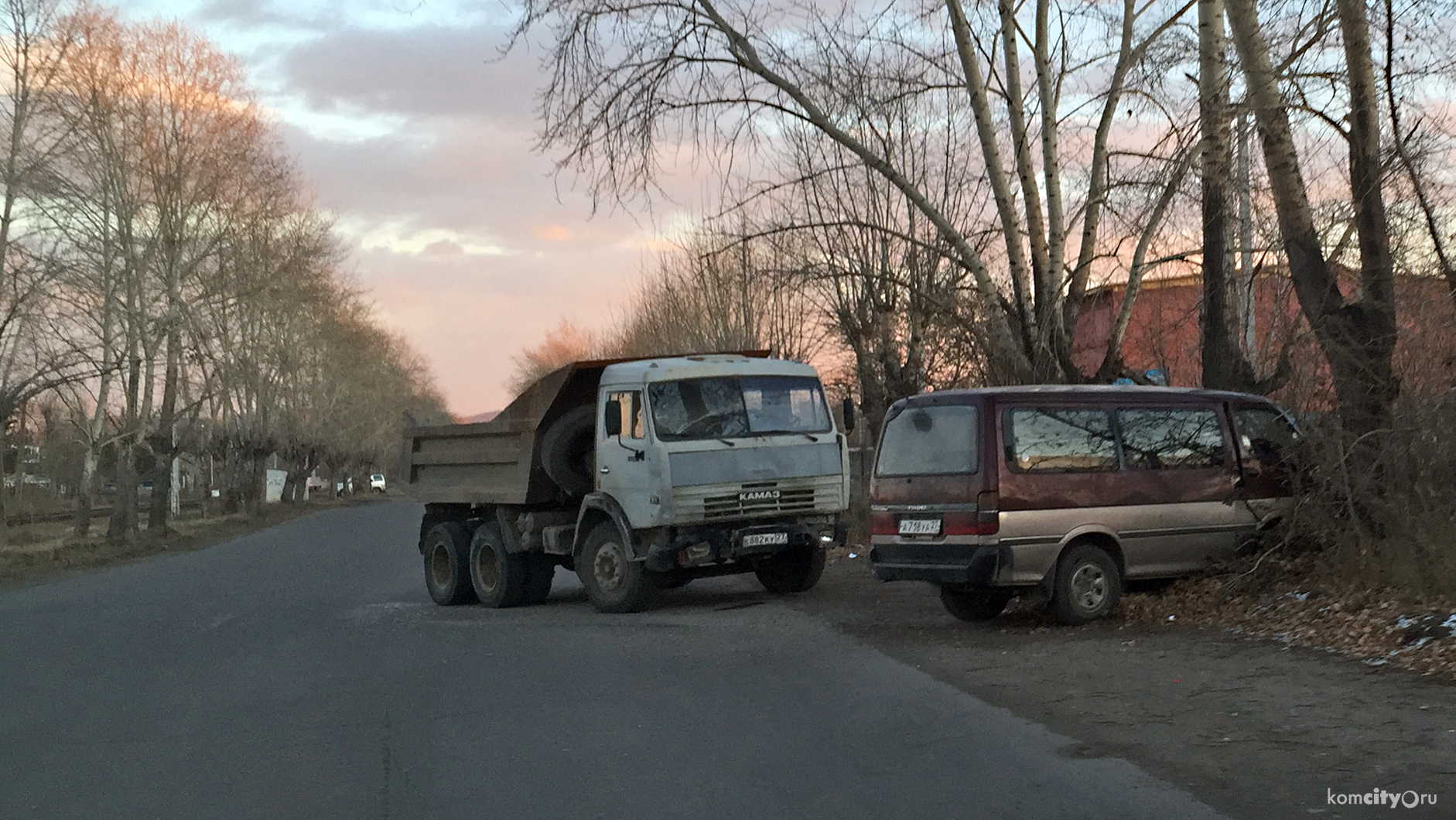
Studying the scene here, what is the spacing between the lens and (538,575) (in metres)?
17.0

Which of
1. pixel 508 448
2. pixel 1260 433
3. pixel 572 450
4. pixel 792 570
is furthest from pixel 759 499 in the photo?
pixel 1260 433

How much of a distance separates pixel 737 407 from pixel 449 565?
5.18m

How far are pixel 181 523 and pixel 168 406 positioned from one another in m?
10.2

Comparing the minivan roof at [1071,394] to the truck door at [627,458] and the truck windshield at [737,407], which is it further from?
the truck door at [627,458]

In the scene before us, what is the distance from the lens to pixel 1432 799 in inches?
219

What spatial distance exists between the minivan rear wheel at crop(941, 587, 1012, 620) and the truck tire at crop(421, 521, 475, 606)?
767 cm

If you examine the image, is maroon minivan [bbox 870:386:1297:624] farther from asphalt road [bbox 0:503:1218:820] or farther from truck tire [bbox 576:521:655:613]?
truck tire [bbox 576:521:655:613]

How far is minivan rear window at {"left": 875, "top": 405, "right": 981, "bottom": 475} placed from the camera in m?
11.1

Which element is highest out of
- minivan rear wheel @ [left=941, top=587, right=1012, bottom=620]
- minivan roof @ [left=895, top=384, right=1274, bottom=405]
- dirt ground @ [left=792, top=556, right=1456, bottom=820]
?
minivan roof @ [left=895, top=384, right=1274, bottom=405]

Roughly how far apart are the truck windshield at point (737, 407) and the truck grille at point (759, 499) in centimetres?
58

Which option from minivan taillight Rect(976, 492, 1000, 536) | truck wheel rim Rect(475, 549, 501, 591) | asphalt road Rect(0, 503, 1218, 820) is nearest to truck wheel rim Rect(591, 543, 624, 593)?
asphalt road Rect(0, 503, 1218, 820)

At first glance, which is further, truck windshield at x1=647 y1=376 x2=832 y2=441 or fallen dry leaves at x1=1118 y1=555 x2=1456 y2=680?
truck windshield at x1=647 y1=376 x2=832 y2=441

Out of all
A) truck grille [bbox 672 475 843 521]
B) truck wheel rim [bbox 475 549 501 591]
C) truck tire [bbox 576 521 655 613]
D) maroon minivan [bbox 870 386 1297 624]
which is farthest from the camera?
truck wheel rim [bbox 475 549 501 591]

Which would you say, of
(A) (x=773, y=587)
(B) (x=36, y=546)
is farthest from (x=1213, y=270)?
(B) (x=36, y=546)
